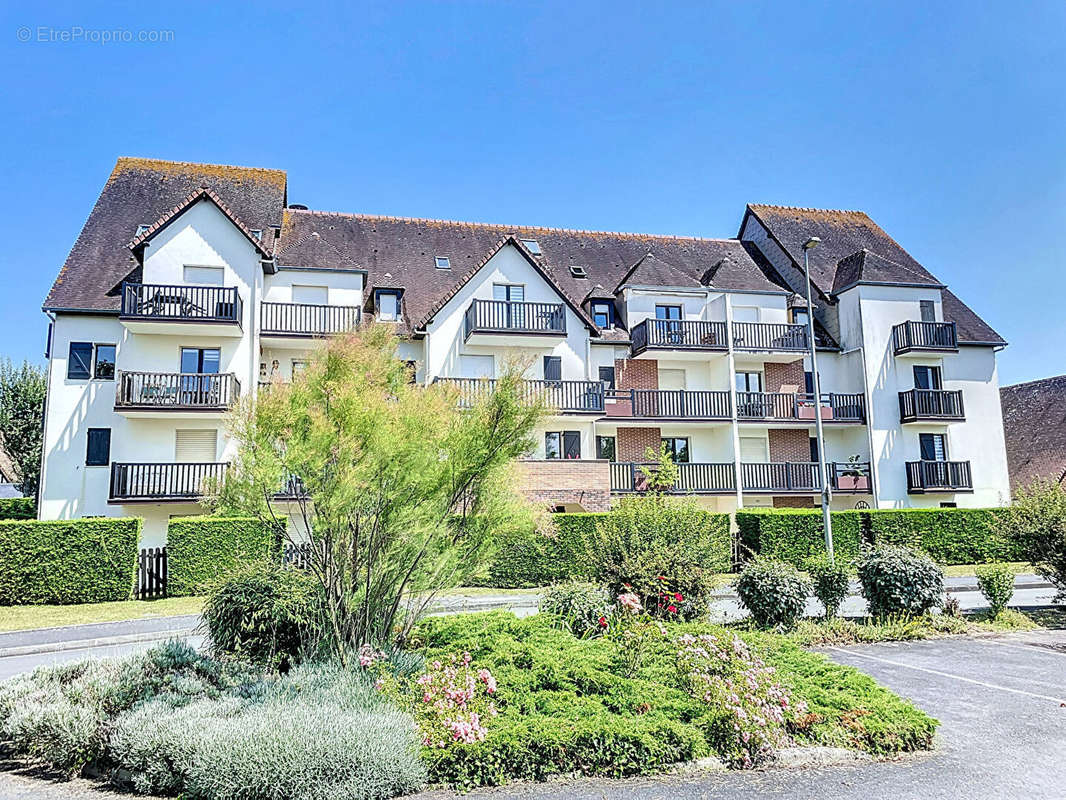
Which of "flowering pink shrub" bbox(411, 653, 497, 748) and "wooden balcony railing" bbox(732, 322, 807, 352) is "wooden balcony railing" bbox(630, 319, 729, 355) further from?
"flowering pink shrub" bbox(411, 653, 497, 748)

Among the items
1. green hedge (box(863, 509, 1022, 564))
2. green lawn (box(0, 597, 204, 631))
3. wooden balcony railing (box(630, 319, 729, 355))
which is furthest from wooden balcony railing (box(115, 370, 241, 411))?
green hedge (box(863, 509, 1022, 564))

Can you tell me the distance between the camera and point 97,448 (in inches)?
940

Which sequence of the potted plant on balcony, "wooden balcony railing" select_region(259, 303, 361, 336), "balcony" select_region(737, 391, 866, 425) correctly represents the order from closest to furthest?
"wooden balcony railing" select_region(259, 303, 361, 336)
"balcony" select_region(737, 391, 866, 425)
the potted plant on balcony

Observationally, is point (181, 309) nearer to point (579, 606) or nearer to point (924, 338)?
point (579, 606)

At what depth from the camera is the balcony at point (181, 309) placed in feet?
77.4

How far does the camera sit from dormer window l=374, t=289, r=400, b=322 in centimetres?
2753

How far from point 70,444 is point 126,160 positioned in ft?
42.1

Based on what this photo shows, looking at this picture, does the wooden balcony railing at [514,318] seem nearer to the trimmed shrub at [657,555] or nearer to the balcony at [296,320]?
the balcony at [296,320]

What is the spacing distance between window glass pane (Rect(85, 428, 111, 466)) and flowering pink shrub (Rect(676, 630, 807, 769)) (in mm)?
21957

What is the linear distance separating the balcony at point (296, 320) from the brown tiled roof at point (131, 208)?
3.84m

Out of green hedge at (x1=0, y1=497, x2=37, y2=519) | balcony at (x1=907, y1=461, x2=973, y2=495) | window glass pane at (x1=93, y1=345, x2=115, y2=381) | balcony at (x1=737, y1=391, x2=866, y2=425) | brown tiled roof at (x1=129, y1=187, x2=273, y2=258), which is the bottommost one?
green hedge at (x1=0, y1=497, x2=37, y2=519)

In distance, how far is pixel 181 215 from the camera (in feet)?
81.8

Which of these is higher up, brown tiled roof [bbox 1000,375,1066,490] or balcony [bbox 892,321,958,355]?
balcony [bbox 892,321,958,355]

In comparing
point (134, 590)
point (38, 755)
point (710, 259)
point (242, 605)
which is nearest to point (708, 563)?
point (242, 605)
